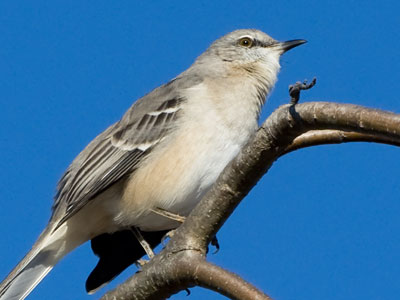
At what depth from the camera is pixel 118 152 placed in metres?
8.18

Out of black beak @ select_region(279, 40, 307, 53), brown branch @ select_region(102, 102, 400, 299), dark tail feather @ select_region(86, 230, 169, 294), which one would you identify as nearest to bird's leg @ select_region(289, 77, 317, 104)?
brown branch @ select_region(102, 102, 400, 299)

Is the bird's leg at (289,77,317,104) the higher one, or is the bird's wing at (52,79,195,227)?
the bird's wing at (52,79,195,227)

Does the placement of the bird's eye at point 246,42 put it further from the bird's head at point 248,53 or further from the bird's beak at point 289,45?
the bird's beak at point 289,45

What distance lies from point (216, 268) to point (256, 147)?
0.85 meters

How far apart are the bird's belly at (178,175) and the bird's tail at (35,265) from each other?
2.38 ft

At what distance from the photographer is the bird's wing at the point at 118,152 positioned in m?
7.91

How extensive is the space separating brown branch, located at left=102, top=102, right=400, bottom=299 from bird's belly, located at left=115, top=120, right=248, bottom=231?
2.08 meters

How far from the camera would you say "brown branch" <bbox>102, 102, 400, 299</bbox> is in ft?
13.6

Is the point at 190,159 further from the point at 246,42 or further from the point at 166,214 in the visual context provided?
the point at 246,42

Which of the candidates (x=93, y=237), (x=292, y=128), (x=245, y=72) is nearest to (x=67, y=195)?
(x=93, y=237)

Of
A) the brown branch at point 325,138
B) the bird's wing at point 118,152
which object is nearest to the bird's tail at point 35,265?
the bird's wing at point 118,152

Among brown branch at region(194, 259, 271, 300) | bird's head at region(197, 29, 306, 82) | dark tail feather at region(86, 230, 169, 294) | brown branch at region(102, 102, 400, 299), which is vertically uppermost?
bird's head at region(197, 29, 306, 82)

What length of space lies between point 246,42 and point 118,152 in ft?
→ 8.04

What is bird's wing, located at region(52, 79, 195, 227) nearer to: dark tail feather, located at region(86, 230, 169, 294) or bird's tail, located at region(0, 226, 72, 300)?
bird's tail, located at region(0, 226, 72, 300)
